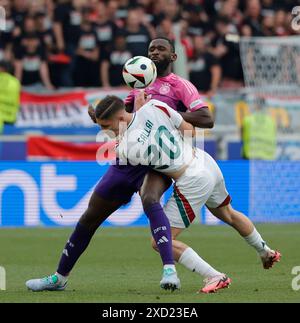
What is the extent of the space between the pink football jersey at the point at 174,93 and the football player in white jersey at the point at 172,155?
0.36m

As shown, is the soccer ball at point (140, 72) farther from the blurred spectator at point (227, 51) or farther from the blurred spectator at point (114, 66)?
the blurred spectator at point (227, 51)

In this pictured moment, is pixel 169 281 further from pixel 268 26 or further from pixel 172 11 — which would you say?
pixel 268 26

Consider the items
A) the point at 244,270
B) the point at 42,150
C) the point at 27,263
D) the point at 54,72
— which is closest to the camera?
the point at 244,270

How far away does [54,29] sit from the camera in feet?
73.4

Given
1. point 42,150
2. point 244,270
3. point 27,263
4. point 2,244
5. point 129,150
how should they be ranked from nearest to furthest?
point 129,150, point 244,270, point 27,263, point 2,244, point 42,150

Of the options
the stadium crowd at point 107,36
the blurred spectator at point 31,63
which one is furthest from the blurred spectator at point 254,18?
the blurred spectator at point 31,63

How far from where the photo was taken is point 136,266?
39.9 ft

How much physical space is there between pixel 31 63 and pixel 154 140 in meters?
12.6

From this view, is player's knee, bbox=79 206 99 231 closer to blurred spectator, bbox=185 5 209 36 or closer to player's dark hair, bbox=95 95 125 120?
player's dark hair, bbox=95 95 125 120

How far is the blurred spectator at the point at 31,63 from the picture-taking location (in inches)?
853

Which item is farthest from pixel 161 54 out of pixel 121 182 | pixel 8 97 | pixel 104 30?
pixel 104 30
